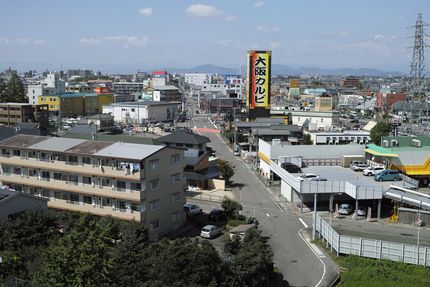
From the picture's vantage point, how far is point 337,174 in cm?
2103

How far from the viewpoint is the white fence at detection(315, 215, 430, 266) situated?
13.0m

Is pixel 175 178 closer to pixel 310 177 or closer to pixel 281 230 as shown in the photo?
pixel 281 230

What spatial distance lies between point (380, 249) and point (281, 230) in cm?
403

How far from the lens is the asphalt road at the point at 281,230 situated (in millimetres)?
12836

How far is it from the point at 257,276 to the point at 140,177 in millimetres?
5506

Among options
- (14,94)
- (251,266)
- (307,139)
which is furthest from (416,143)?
(14,94)

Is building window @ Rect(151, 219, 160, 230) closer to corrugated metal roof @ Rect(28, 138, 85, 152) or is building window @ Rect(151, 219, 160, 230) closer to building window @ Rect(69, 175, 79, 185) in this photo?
building window @ Rect(69, 175, 79, 185)

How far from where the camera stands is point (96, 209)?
15594 millimetres

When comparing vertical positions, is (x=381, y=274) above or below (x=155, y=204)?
below

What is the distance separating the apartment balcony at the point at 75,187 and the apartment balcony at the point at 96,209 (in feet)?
1.40

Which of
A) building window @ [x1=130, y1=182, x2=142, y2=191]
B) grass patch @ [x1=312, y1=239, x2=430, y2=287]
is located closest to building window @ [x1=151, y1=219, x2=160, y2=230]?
building window @ [x1=130, y1=182, x2=142, y2=191]

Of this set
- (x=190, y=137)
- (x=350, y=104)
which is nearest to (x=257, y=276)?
(x=190, y=137)

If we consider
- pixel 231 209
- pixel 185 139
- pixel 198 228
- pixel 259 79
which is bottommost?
pixel 198 228

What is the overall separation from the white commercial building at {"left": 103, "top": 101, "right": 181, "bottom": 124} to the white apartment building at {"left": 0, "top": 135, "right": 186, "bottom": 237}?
3722cm
